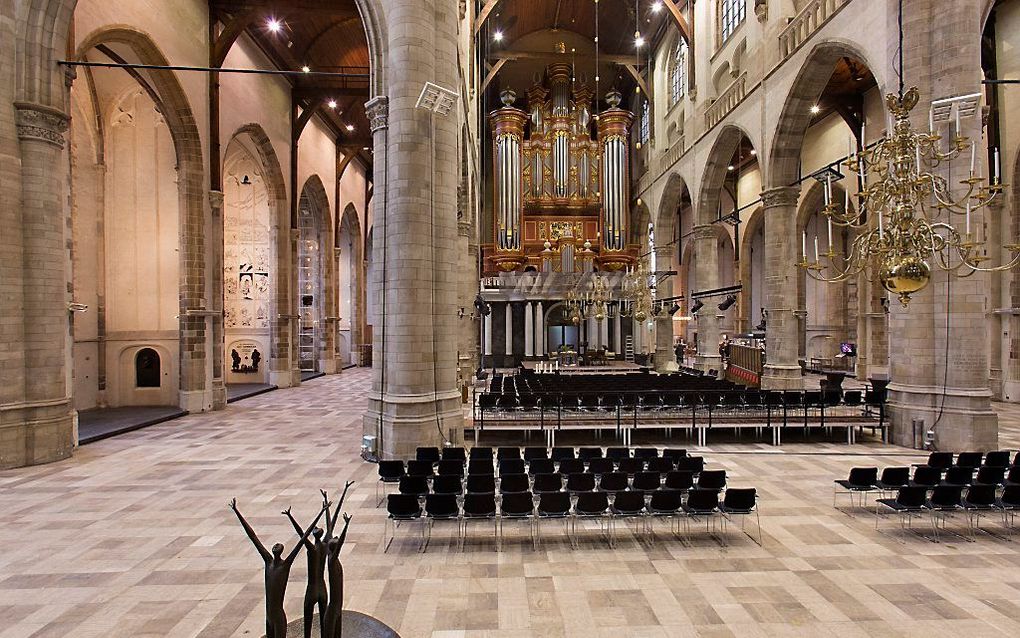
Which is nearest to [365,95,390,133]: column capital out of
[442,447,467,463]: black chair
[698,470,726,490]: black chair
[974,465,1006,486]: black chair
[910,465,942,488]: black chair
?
[442,447,467,463]: black chair

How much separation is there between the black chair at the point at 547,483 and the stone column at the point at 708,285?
17.0m

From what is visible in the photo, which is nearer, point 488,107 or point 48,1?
point 48,1

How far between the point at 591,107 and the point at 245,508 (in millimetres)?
31334

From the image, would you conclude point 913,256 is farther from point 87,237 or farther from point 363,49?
point 363,49

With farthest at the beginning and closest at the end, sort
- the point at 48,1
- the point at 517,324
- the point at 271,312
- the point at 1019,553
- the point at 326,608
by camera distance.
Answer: the point at 517,324 < the point at 271,312 < the point at 48,1 < the point at 1019,553 < the point at 326,608

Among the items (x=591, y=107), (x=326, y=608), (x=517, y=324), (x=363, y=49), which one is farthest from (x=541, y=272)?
(x=326, y=608)

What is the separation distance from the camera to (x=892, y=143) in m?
6.97

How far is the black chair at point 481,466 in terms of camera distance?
768 cm

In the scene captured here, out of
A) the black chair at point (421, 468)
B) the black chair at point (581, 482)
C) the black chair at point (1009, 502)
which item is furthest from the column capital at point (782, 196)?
the black chair at point (421, 468)

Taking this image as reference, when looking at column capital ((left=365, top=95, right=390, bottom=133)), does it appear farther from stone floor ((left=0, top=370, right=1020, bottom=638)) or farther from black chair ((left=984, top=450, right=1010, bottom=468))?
black chair ((left=984, top=450, right=1010, bottom=468))

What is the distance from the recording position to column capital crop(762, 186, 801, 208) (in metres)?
16.1

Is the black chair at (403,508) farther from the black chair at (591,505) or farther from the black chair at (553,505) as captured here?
the black chair at (591,505)

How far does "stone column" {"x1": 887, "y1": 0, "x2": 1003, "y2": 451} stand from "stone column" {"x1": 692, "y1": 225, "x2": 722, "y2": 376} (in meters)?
11.3

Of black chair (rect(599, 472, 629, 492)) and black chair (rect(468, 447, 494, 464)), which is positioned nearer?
black chair (rect(599, 472, 629, 492))
